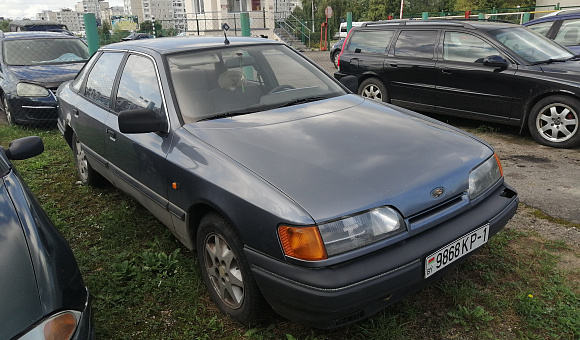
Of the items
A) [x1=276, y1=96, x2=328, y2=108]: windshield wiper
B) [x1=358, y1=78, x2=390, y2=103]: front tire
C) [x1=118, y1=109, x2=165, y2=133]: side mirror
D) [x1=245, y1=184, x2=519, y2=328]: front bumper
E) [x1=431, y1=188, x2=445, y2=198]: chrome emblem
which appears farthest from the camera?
[x1=358, y1=78, x2=390, y2=103]: front tire

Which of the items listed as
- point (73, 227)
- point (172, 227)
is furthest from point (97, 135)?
point (172, 227)

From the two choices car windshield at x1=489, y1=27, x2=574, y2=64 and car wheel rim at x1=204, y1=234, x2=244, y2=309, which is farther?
car windshield at x1=489, y1=27, x2=574, y2=64

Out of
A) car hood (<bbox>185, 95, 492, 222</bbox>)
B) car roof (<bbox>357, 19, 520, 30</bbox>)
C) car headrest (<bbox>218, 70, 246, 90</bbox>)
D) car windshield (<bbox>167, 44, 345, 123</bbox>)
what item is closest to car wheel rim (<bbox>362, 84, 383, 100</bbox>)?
car roof (<bbox>357, 19, 520, 30</bbox>)

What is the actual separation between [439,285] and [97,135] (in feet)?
9.97

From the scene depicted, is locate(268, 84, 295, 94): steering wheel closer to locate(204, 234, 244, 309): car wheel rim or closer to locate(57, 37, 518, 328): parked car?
locate(57, 37, 518, 328): parked car

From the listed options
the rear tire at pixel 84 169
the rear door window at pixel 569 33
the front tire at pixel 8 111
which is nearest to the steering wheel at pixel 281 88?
the rear tire at pixel 84 169

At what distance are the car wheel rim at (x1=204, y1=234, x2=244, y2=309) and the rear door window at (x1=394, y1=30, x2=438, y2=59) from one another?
5.48 meters

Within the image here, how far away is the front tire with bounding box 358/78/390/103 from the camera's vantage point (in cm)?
759

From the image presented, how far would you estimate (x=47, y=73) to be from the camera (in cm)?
772

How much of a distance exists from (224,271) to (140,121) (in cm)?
110

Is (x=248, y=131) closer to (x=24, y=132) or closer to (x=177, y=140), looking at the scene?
(x=177, y=140)

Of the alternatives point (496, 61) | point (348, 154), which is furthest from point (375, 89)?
point (348, 154)

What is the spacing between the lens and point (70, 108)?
15.1 feet

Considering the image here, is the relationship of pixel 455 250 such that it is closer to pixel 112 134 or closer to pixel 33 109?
pixel 112 134
